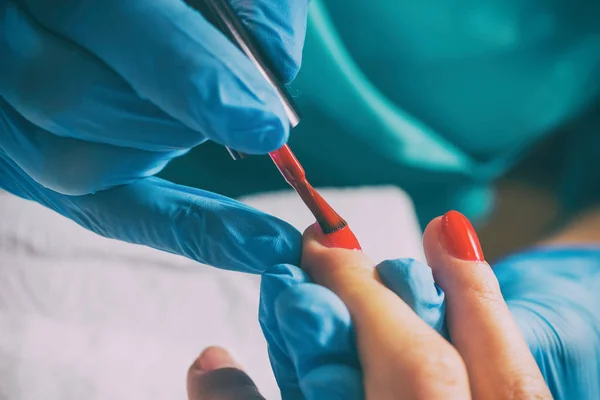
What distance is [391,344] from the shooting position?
377 mm

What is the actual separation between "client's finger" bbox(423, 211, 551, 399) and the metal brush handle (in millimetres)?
173

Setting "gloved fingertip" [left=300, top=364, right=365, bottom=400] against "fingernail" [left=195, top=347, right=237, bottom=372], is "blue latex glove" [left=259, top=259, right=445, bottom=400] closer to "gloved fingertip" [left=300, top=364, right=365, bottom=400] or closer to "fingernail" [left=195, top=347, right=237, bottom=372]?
"gloved fingertip" [left=300, top=364, right=365, bottom=400]

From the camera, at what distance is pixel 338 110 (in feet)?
2.97

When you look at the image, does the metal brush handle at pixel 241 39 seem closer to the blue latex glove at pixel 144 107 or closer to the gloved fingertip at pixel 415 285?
the blue latex glove at pixel 144 107

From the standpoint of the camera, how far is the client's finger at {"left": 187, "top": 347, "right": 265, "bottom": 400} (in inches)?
19.4

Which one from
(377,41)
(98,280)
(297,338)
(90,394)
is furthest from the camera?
(377,41)

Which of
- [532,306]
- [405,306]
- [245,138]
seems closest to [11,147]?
[245,138]

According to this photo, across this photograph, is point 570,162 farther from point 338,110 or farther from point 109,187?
point 109,187

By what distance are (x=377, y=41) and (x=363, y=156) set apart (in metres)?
0.20

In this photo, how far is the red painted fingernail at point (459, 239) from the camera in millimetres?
470

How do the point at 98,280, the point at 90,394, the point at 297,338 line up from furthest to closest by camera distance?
the point at 98,280
the point at 90,394
the point at 297,338

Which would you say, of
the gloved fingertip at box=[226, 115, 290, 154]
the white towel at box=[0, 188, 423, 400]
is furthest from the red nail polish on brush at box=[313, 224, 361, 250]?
the white towel at box=[0, 188, 423, 400]

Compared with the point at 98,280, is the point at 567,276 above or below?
above

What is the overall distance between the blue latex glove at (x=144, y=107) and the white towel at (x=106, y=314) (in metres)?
0.21
